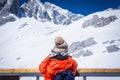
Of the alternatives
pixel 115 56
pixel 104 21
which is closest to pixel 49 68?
pixel 115 56

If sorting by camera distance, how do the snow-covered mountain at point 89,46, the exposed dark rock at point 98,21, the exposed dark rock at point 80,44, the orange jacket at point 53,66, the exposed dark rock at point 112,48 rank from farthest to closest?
the exposed dark rock at point 98,21 < the exposed dark rock at point 80,44 < the exposed dark rock at point 112,48 < the snow-covered mountain at point 89,46 < the orange jacket at point 53,66

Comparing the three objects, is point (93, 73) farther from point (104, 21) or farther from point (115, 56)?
point (104, 21)

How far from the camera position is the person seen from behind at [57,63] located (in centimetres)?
432

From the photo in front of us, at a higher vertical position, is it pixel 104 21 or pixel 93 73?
pixel 104 21

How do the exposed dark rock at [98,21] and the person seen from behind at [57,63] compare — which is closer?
the person seen from behind at [57,63]

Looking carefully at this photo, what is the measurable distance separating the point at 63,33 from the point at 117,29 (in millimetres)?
26171

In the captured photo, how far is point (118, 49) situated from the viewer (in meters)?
73.5

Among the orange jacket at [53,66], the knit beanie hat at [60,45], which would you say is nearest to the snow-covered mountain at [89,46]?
the knit beanie hat at [60,45]

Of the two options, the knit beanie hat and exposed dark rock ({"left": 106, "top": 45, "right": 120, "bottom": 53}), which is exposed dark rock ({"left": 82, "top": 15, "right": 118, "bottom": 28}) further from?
the knit beanie hat

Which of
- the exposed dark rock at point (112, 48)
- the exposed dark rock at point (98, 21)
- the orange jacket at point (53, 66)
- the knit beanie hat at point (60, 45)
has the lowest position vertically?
the orange jacket at point (53, 66)

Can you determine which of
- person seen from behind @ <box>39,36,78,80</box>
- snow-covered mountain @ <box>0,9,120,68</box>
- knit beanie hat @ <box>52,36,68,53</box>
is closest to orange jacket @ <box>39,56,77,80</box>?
person seen from behind @ <box>39,36,78,80</box>

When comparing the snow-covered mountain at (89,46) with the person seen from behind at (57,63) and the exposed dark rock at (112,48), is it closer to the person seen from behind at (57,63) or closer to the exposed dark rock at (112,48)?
the exposed dark rock at (112,48)

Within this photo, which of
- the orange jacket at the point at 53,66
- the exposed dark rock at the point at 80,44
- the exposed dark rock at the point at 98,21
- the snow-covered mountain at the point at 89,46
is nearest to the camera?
the orange jacket at the point at 53,66

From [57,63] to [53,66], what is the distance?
0.08 m
